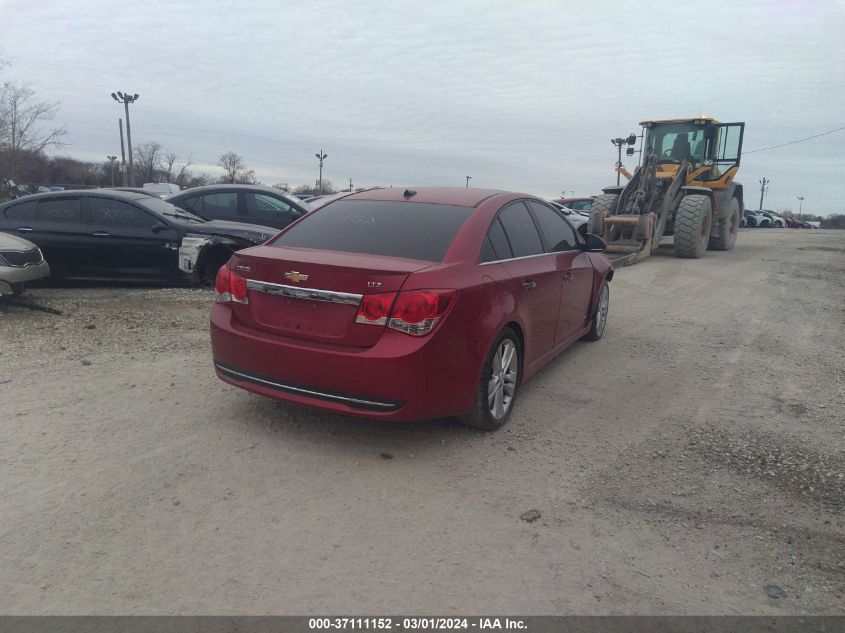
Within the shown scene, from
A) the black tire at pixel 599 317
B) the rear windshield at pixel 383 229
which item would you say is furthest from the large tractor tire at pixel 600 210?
the rear windshield at pixel 383 229

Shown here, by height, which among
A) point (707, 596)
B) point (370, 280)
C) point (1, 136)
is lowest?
point (707, 596)

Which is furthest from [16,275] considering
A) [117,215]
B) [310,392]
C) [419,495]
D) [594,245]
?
[594,245]

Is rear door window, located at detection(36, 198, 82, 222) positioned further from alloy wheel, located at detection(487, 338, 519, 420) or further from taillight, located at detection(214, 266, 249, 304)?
alloy wheel, located at detection(487, 338, 519, 420)

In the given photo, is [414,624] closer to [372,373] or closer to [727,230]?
[372,373]

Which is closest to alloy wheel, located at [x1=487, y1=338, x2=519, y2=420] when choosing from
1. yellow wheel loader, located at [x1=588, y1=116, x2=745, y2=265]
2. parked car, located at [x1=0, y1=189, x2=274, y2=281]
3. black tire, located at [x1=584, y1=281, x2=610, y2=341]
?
black tire, located at [x1=584, y1=281, x2=610, y2=341]

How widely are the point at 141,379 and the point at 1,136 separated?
4680cm

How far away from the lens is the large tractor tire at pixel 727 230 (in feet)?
53.8

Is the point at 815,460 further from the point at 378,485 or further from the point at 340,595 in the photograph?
the point at 340,595

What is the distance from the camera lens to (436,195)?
15.3 feet

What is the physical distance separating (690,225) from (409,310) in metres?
12.3

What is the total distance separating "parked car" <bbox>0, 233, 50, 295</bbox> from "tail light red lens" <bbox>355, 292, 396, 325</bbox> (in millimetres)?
5438

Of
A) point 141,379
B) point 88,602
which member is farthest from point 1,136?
point 88,602

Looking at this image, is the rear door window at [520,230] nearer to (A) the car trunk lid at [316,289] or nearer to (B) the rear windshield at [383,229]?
(B) the rear windshield at [383,229]

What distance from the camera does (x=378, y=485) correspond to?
3348 millimetres
